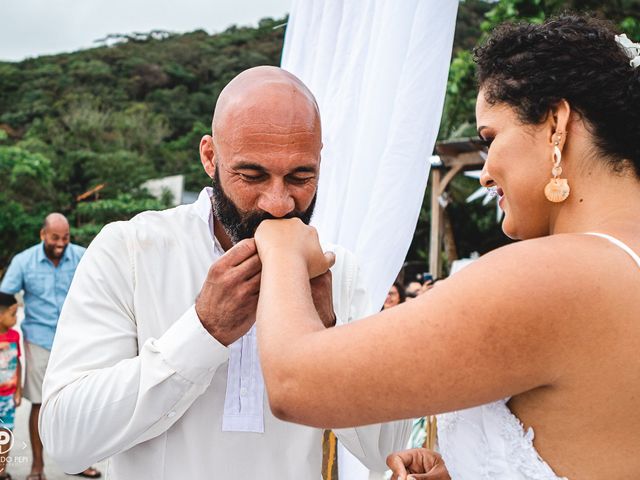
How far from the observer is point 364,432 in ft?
6.21

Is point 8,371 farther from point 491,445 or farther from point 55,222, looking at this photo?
point 491,445

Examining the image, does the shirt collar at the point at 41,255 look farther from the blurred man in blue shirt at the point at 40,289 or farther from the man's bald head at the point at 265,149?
the man's bald head at the point at 265,149

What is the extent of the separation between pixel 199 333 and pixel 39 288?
17.6 feet

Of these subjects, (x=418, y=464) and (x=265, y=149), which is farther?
(x=265, y=149)

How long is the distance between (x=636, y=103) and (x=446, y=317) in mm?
605

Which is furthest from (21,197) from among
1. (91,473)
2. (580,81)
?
(580,81)

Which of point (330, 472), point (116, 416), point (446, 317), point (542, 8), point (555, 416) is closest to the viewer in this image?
point (446, 317)

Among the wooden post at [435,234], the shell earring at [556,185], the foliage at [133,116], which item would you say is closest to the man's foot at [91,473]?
the foliage at [133,116]

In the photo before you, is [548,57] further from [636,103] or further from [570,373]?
[570,373]

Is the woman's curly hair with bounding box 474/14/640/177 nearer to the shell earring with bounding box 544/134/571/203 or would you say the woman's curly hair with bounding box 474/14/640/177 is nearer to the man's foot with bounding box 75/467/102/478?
the shell earring with bounding box 544/134/571/203

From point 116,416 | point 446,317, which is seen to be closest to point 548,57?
point 446,317

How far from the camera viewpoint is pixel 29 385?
5992mm

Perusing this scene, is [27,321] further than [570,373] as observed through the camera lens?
Yes

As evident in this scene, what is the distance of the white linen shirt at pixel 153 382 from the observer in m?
1.59
